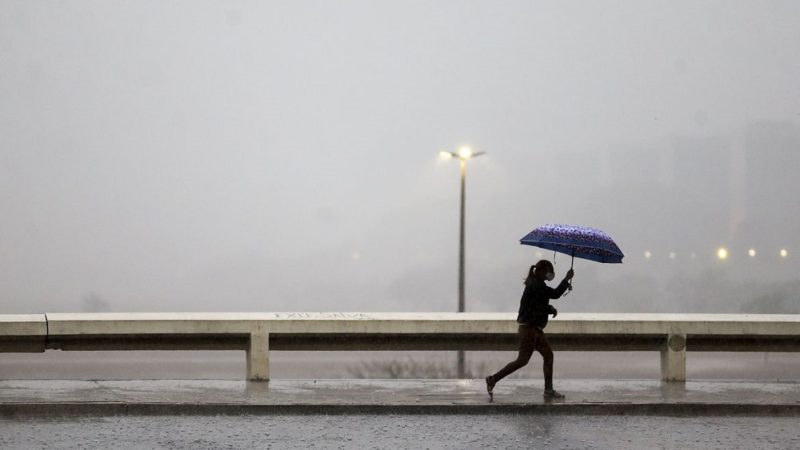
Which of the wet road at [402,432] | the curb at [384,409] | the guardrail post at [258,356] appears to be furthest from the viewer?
the guardrail post at [258,356]

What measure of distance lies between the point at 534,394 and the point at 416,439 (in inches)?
136

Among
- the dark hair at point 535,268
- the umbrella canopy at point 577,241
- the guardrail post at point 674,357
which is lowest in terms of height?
the guardrail post at point 674,357

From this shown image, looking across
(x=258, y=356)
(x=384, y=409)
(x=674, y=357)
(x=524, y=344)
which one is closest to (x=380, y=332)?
(x=258, y=356)

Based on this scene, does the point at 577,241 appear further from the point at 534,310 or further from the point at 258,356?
the point at 258,356

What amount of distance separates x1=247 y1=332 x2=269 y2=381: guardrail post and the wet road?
8.91 feet

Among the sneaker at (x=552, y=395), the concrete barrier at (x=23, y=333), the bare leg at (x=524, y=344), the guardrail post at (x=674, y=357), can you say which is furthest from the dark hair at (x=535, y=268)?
the concrete barrier at (x=23, y=333)

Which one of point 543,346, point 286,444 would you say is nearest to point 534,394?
point 543,346

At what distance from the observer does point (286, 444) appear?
32.9 ft

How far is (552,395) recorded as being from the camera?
13.2m

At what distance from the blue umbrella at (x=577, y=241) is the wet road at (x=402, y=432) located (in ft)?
6.14

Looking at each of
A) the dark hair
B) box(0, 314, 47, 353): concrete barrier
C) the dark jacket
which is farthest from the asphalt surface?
the dark hair

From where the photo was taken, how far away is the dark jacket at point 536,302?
13188 mm

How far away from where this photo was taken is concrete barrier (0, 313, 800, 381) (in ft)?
46.8

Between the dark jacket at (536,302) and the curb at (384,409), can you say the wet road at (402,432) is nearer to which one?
the curb at (384,409)
